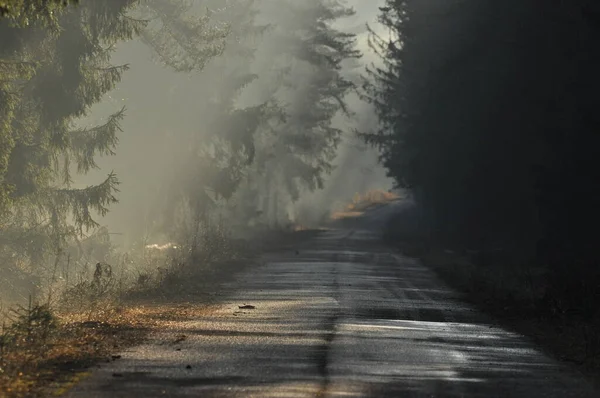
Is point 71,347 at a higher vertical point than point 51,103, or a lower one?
lower

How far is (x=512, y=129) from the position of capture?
32.4m

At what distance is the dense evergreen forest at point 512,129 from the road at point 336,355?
→ 339cm

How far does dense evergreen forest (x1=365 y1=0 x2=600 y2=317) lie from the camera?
26.8 m

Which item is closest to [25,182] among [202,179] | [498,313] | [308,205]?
[498,313]

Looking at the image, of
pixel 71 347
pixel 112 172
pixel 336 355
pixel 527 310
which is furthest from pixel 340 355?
pixel 112 172

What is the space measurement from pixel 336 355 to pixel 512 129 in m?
Answer: 20.6

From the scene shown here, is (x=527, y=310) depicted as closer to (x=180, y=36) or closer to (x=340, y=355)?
(x=340, y=355)

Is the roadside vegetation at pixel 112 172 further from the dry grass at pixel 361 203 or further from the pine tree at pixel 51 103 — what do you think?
the dry grass at pixel 361 203

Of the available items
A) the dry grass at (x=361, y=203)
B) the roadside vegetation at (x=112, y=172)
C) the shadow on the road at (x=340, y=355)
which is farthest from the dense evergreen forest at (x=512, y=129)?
the dry grass at (x=361, y=203)

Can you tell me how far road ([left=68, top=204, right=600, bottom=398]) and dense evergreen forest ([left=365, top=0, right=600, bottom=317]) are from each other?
339 centimetres

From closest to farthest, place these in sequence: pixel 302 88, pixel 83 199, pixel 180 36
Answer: pixel 83 199
pixel 180 36
pixel 302 88

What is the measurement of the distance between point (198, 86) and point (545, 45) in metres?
17.6

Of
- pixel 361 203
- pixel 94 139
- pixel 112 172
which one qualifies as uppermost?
pixel 361 203

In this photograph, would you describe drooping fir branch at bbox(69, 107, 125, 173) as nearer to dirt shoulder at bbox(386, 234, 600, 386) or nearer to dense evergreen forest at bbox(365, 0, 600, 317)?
dirt shoulder at bbox(386, 234, 600, 386)
